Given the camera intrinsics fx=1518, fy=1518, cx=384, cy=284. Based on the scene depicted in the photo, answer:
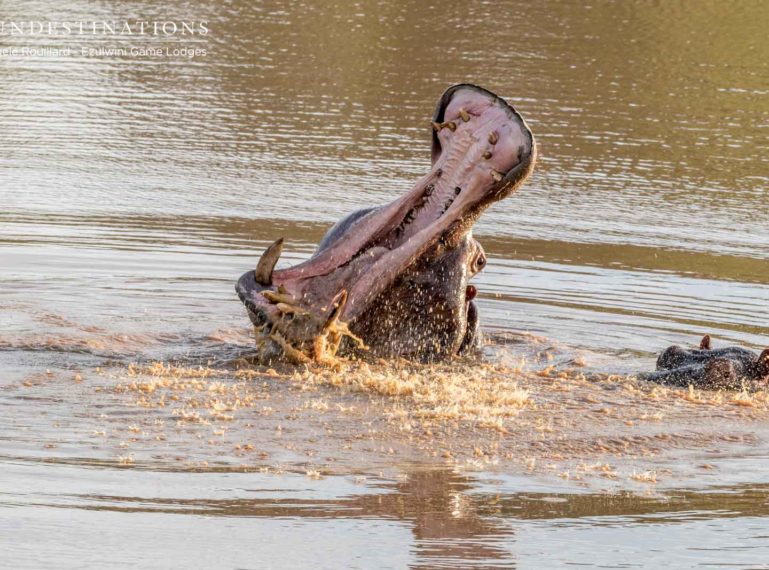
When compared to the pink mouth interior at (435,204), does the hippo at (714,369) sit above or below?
below

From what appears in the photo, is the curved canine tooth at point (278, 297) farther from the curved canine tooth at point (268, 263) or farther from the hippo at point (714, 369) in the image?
the hippo at point (714, 369)

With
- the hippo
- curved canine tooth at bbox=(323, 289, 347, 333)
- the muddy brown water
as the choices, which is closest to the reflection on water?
the muddy brown water

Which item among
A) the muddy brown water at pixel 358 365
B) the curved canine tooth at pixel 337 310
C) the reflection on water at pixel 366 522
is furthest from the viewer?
the curved canine tooth at pixel 337 310

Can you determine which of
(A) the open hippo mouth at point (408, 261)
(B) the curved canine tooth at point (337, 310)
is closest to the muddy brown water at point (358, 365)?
(A) the open hippo mouth at point (408, 261)

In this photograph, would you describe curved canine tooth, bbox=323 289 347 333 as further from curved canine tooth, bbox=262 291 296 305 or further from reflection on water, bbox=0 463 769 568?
reflection on water, bbox=0 463 769 568

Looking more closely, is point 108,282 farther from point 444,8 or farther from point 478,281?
point 444,8

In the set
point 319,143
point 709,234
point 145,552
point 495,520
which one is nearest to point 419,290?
point 495,520

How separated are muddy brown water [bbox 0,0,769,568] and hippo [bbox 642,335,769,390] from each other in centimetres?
17

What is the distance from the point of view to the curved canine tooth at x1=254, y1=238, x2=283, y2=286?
28.0ft

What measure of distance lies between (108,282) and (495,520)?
545 centimetres

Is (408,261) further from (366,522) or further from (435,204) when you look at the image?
(366,522)

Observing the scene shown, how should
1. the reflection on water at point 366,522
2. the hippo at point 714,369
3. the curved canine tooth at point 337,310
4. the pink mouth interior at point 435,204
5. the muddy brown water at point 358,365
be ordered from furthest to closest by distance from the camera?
the hippo at point 714,369
the curved canine tooth at point 337,310
the pink mouth interior at point 435,204
the muddy brown water at point 358,365
the reflection on water at point 366,522

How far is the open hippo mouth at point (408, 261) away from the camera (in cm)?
816

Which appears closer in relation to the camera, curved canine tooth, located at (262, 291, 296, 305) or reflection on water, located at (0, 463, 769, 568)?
reflection on water, located at (0, 463, 769, 568)
